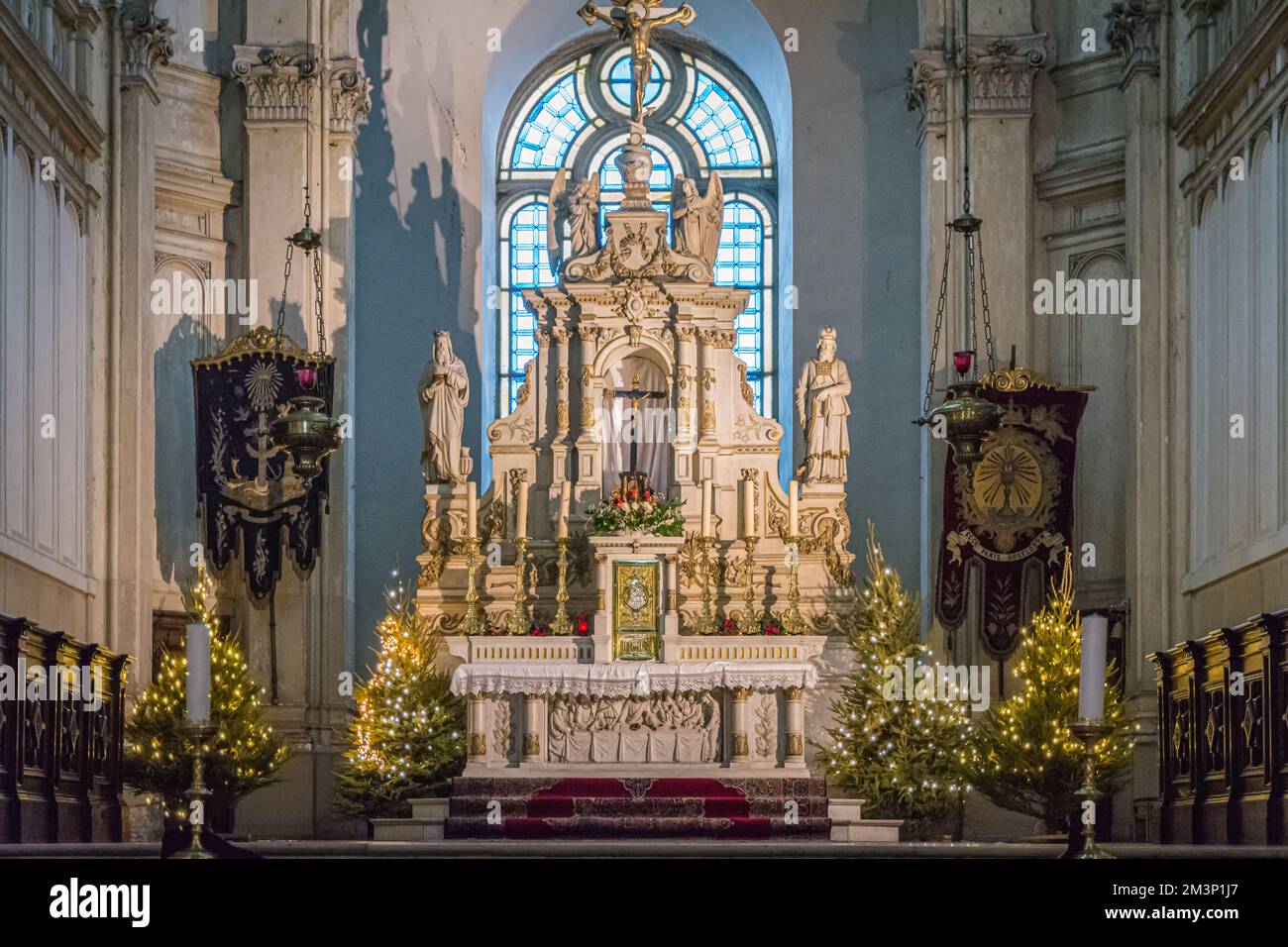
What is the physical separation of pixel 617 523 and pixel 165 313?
6.42 metres

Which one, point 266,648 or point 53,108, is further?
point 266,648

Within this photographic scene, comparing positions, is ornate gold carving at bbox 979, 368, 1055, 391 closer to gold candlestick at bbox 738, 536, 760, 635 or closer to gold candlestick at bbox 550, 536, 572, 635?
gold candlestick at bbox 738, 536, 760, 635

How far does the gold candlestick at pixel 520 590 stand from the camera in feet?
71.6

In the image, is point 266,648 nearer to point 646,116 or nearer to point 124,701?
point 124,701

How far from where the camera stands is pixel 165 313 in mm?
24094

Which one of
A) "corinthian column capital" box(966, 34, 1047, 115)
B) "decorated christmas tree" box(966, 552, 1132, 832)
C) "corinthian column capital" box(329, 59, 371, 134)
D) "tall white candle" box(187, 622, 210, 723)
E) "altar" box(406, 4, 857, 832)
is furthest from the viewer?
"corinthian column capital" box(329, 59, 371, 134)

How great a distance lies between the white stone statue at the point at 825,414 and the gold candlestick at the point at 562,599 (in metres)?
2.94

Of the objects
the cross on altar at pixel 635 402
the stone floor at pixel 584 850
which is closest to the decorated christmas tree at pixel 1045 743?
the cross on altar at pixel 635 402

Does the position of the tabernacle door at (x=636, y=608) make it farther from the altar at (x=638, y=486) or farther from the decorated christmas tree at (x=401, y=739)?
the decorated christmas tree at (x=401, y=739)

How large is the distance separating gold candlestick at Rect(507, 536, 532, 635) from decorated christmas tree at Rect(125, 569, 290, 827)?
2851 mm

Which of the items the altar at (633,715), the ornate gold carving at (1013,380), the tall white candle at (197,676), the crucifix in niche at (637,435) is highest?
the ornate gold carving at (1013,380)

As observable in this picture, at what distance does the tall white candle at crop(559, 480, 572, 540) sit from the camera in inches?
888

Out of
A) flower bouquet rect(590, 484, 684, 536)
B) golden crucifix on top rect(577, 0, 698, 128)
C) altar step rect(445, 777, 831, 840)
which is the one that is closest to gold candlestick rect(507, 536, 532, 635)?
flower bouquet rect(590, 484, 684, 536)
